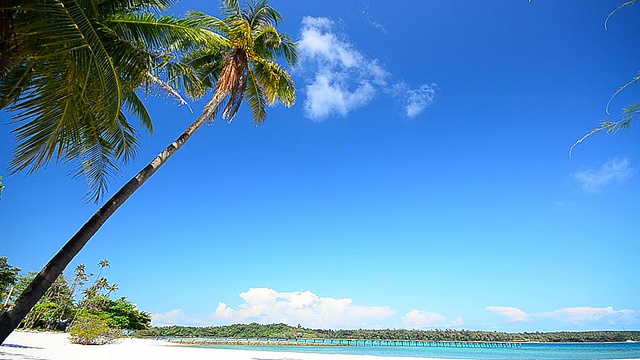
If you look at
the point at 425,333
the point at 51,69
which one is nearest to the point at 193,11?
the point at 51,69

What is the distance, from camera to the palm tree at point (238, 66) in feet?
23.5

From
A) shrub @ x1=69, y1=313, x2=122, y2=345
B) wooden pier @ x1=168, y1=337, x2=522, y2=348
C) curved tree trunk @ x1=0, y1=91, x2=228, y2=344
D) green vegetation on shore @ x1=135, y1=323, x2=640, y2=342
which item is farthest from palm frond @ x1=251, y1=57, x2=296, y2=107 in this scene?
green vegetation on shore @ x1=135, y1=323, x2=640, y2=342

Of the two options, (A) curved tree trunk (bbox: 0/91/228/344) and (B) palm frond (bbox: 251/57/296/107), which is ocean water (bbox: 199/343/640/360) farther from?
(A) curved tree trunk (bbox: 0/91/228/344)

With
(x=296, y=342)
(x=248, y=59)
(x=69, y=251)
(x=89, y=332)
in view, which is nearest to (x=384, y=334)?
(x=296, y=342)

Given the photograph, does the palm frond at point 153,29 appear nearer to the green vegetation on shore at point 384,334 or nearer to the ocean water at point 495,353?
the ocean water at point 495,353

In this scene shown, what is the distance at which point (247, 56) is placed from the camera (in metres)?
9.38

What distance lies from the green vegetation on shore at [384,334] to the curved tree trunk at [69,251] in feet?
280

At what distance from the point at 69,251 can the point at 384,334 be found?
10853 cm

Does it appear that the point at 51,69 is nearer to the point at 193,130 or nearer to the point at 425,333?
the point at 193,130

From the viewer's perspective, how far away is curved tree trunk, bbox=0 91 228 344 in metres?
4.29

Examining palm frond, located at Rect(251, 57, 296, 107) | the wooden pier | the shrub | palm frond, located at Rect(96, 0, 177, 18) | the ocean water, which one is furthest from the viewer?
the wooden pier

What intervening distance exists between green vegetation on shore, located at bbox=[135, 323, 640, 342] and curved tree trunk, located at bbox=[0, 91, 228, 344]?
85.5 meters

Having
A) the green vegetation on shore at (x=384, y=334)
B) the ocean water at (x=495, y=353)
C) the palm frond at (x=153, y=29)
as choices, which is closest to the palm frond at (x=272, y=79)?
the palm frond at (x=153, y=29)

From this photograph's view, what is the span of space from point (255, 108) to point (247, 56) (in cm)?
171
